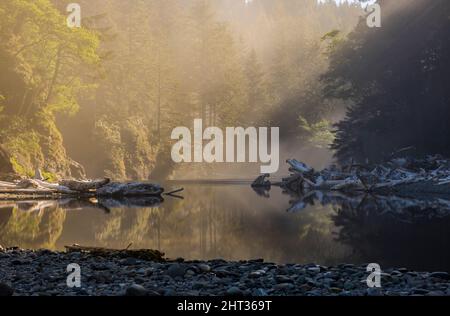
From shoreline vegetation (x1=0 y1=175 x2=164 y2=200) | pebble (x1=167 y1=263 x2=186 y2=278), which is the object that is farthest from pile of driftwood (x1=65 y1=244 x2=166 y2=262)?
shoreline vegetation (x1=0 y1=175 x2=164 y2=200)

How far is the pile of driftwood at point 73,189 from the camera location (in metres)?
26.8

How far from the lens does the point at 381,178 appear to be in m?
33.8

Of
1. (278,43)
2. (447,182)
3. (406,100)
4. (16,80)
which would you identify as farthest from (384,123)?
(278,43)

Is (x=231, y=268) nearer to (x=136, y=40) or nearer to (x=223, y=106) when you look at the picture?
(x=136, y=40)

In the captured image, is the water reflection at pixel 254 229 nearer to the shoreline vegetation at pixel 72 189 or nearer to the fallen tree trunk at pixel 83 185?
the shoreline vegetation at pixel 72 189

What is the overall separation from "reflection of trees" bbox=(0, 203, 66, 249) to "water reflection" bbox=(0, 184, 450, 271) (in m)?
0.03

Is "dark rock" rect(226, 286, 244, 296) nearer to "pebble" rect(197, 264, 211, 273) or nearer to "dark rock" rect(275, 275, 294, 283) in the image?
"dark rock" rect(275, 275, 294, 283)

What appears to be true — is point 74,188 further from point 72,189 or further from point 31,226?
point 31,226

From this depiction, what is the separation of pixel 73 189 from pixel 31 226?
12065 mm

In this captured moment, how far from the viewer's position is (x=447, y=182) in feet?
98.1

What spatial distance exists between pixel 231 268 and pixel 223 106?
64606 mm

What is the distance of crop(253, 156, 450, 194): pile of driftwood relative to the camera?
31156 mm

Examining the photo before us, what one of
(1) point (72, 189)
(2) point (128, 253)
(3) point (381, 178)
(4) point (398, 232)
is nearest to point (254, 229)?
(4) point (398, 232)
